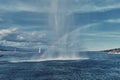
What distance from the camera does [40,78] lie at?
88812mm

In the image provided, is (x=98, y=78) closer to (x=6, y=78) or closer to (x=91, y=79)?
(x=91, y=79)

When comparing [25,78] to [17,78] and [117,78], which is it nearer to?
[17,78]

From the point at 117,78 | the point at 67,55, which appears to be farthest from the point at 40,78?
the point at 67,55

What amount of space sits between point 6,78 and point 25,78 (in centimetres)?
587

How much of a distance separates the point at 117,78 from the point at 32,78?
86.0 ft

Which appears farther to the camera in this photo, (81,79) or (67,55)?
(67,55)

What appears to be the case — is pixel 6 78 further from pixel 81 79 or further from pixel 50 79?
pixel 81 79

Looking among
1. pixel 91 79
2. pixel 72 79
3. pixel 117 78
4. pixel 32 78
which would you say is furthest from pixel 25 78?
pixel 117 78

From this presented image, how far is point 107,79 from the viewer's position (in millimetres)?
88562

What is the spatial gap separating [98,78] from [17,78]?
81.4 feet

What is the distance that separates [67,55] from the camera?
19612 cm

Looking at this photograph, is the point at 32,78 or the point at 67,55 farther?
the point at 67,55

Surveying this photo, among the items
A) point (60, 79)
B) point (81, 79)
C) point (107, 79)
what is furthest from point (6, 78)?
point (107, 79)

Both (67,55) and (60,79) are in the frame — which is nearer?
(60,79)
